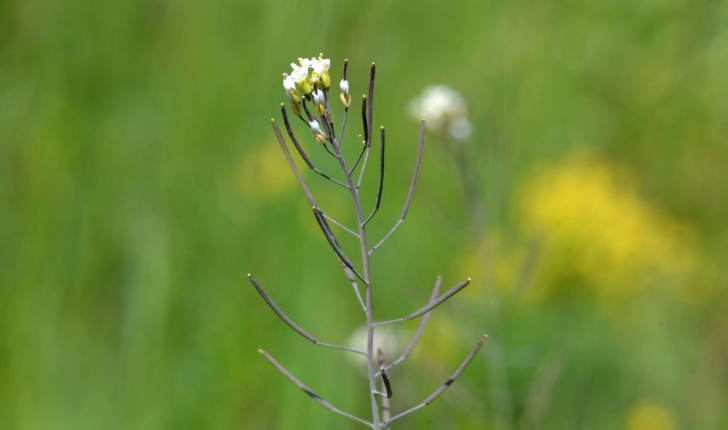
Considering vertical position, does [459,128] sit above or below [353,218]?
below

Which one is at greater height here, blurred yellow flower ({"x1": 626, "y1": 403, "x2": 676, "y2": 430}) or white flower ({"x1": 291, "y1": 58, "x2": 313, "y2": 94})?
blurred yellow flower ({"x1": 626, "y1": 403, "x2": 676, "y2": 430})

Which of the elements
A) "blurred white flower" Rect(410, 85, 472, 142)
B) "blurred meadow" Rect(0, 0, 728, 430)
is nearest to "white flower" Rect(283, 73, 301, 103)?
"blurred meadow" Rect(0, 0, 728, 430)

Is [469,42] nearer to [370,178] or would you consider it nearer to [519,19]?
[519,19]

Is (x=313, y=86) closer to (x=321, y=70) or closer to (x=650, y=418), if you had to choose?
(x=321, y=70)

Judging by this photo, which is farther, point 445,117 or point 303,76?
point 445,117

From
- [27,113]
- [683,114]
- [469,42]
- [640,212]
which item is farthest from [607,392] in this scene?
[27,113]

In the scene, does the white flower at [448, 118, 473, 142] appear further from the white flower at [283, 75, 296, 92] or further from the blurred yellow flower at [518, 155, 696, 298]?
the white flower at [283, 75, 296, 92]

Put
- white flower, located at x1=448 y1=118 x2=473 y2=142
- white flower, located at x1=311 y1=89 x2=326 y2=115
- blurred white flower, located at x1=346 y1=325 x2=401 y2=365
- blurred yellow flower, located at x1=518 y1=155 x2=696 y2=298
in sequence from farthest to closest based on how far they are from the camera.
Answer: blurred yellow flower, located at x1=518 y1=155 x2=696 y2=298 < white flower, located at x1=448 y1=118 x2=473 y2=142 < blurred white flower, located at x1=346 y1=325 x2=401 y2=365 < white flower, located at x1=311 y1=89 x2=326 y2=115

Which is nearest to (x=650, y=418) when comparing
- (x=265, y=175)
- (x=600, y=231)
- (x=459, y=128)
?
(x=600, y=231)
